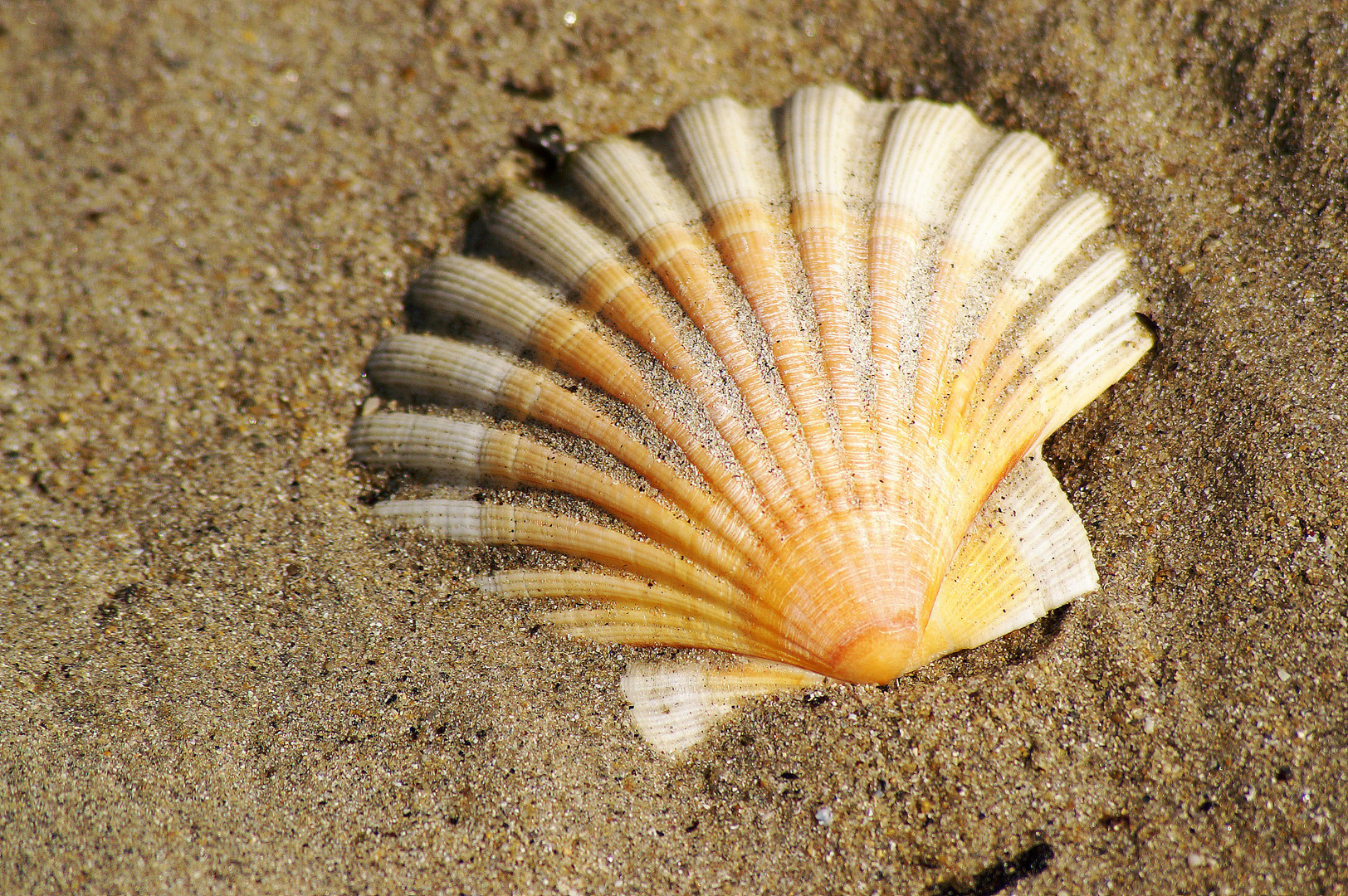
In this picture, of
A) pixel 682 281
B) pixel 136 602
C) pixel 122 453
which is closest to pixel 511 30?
pixel 682 281

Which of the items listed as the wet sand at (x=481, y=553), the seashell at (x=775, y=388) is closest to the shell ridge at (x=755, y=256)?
the seashell at (x=775, y=388)

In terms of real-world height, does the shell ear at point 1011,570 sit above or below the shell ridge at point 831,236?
below

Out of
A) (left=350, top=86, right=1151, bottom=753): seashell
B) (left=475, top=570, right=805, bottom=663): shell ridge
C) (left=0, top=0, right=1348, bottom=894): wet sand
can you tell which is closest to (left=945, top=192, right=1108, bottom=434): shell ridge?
(left=350, top=86, right=1151, bottom=753): seashell

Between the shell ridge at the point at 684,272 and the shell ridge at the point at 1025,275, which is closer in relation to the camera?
the shell ridge at the point at 684,272

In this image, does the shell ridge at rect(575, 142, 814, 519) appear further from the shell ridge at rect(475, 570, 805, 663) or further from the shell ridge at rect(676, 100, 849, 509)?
the shell ridge at rect(475, 570, 805, 663)

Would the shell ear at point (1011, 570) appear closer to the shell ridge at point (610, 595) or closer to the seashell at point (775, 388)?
the seashell at point (775, 388)

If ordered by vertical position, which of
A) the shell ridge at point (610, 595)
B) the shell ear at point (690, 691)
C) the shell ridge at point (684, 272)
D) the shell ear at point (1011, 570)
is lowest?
the shell ear at point (690, 691)

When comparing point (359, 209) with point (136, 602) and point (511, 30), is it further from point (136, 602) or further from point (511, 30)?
point (136, 602)

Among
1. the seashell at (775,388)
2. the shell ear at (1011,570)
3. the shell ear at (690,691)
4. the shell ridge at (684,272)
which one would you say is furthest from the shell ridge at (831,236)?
the shell ear at (690,691)
